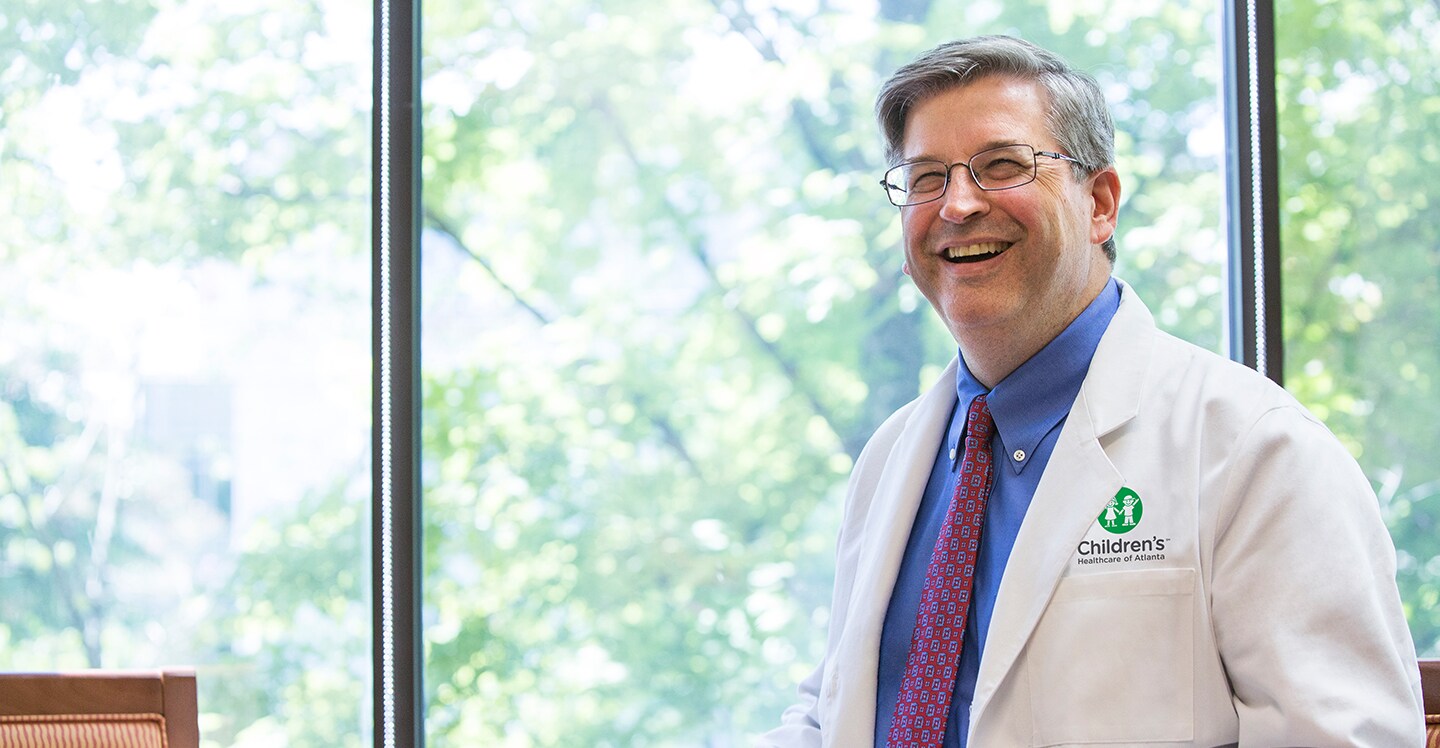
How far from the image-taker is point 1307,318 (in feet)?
7.72

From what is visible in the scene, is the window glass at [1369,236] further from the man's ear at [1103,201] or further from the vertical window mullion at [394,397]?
the vertical window mullion at [394,397]

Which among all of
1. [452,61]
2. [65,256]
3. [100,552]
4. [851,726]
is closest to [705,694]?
[851,726]

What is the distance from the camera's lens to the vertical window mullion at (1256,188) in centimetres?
234

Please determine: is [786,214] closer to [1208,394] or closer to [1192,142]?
[1192,142]

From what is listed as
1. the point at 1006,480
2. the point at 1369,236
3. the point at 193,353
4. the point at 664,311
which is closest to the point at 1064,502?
the point at 1006,480

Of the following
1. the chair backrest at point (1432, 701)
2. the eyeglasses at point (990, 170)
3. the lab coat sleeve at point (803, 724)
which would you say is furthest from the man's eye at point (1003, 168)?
the chair backrest at point (1432, 701)

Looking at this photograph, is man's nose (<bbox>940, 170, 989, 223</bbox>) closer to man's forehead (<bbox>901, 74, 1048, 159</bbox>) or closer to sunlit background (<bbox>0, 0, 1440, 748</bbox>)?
man's forehead (<bbox>901, 74, 1048, 159</bbox>)

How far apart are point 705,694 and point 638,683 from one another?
140 millimetres

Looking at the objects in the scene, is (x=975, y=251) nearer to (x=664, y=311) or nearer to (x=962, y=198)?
(x=962, y=198)

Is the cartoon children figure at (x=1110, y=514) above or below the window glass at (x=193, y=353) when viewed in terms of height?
below

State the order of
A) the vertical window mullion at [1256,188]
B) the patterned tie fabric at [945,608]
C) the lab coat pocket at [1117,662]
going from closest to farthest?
the lab coat pocket at [1117,662], the patterned tie fabric at [945,608], the vertical window mullion at [1256,188]

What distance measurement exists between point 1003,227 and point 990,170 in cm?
8

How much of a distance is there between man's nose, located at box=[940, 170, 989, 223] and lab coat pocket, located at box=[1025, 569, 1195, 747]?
0.48 metres

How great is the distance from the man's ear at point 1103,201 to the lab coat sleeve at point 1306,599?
37cm
